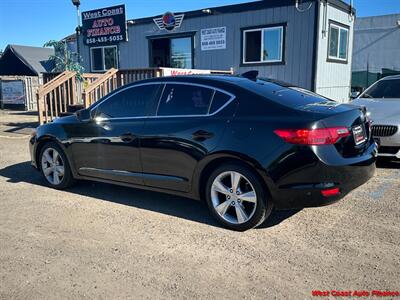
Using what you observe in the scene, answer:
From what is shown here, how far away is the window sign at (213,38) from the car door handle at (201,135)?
9.99 m

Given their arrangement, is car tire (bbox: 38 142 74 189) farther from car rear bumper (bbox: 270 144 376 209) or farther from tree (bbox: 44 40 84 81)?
tree (bbox: 44 40 84 81)

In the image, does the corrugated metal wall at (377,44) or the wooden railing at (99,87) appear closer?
the wooden railing at (99,87)

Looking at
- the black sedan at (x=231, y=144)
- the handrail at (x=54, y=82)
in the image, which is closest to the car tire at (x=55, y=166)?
the black sedan at (x=231, y=144)

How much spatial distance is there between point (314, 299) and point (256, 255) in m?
0.76

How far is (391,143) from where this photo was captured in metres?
6.30

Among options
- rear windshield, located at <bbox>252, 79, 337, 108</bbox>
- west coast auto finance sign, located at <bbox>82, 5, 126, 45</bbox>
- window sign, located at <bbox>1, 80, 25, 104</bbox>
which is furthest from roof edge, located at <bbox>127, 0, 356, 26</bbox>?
window sign, located at <bbox>1, 80, 25, 104</bbox>

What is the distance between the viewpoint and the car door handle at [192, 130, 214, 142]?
13.5ft

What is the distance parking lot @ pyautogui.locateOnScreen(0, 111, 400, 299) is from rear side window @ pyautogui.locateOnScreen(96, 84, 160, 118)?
44.2 inches

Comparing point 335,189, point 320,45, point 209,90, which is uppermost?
point 320,45

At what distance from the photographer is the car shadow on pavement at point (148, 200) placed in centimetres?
450

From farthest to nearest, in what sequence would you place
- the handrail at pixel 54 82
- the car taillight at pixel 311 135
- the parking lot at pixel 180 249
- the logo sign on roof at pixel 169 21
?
the logo sign on roof at pixel 169 21, the handrail at pixel 54 82, the car taillight at pixel 311 135, the parking lot at pixel 180 249

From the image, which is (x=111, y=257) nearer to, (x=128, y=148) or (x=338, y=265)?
(x=128, y=148)

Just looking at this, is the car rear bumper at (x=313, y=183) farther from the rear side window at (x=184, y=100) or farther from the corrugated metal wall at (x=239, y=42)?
the corrugated metal wall at (x=239, y=42)

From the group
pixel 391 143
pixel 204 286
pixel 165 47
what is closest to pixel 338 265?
pixel 204 286
